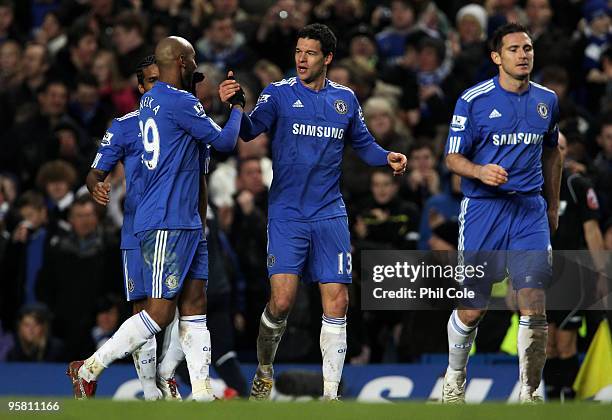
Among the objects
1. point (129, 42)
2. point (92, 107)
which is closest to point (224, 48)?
point (129, 42)

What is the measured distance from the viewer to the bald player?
32.4ft

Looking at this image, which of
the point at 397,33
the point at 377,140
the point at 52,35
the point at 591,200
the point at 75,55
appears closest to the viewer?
the point at 591,200

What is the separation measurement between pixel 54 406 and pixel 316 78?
4.05 meters

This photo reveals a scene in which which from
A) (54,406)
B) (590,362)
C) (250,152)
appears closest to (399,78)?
(250,152)

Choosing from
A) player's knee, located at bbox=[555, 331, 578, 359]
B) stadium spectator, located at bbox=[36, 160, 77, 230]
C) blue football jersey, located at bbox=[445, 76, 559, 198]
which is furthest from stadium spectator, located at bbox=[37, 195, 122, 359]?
blue football jersey, located at bbox=[445, 76, 559, 198]

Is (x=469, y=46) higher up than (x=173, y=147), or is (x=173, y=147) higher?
(x=469, y=46)

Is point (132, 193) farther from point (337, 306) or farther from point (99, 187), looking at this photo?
point (337, 306)

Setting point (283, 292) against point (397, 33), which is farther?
point (397, 33)

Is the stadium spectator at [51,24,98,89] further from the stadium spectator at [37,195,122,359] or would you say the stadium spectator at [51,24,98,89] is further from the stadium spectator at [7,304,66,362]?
the stadium spectator at [7,304,66,362]

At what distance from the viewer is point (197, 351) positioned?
10.0 meters

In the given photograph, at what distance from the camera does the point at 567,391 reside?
13281 millimetres

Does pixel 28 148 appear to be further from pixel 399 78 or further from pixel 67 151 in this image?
pixel 399 78

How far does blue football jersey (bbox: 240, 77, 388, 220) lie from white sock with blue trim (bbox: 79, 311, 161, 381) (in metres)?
1.44

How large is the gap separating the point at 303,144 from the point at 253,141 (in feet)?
15.5
